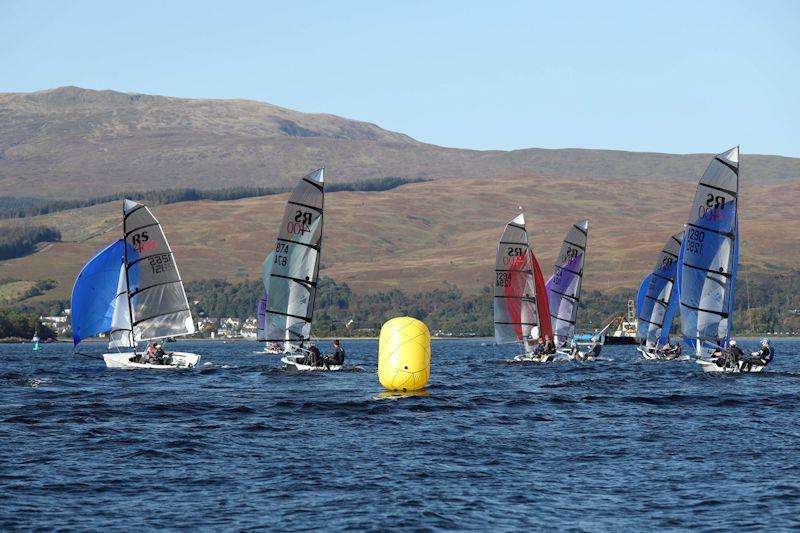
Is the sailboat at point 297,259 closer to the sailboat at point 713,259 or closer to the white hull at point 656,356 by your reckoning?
the sailboat at point 713,259

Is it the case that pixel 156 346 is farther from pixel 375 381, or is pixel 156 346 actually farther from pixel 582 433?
pixel 582 433

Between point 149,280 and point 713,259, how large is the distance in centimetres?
3245

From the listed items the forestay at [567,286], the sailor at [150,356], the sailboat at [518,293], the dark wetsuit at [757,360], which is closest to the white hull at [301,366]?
the sailor at [150,356]

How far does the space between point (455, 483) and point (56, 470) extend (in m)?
10.1

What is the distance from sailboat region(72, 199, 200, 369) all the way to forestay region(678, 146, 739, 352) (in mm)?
28624

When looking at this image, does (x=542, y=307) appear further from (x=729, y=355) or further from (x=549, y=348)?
(x=729, y=355)

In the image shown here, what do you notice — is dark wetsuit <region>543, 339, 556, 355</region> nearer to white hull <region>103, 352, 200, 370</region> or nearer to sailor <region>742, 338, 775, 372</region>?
sailor <region>742, 338, 775, 372</region>

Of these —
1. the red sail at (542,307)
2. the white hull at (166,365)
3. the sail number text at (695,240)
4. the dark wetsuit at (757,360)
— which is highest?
the sail number text at (695,240)

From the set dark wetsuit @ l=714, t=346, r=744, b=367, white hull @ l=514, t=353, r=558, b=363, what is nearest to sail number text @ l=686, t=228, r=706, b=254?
dark wetsuit @ l=714, t=346, r=744, b=367

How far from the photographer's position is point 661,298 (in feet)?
319

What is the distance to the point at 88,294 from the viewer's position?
78.3m

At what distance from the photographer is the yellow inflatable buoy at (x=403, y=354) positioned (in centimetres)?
4878

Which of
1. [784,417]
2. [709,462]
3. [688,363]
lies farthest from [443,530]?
[688,363]

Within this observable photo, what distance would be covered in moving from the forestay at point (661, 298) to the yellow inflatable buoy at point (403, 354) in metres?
46.4
